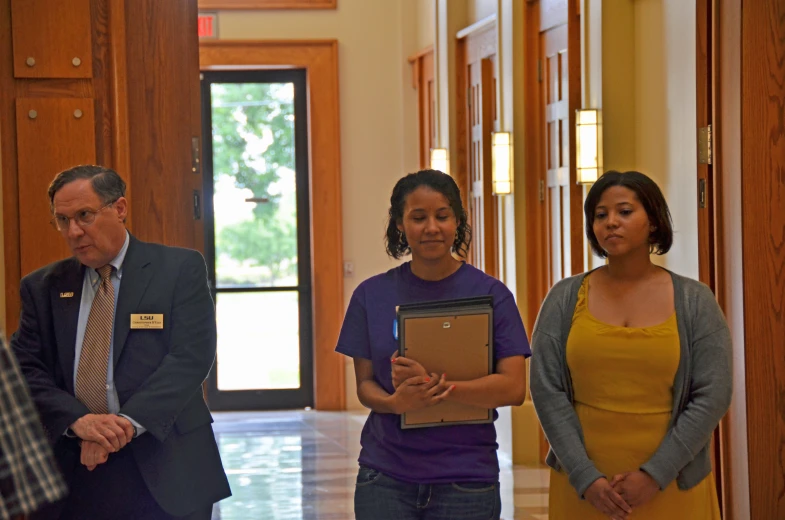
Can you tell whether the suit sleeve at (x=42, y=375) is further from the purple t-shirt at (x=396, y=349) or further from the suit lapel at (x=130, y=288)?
the purple t-shirt at (x=396, y=349)

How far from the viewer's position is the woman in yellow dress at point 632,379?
2.73 meters

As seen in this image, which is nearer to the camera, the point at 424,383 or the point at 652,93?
the point at 424,383

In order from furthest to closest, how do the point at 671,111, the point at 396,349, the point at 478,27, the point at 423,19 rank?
1. the point at 423,19
2. the point at 478,27
3. the point at 671,111
4. the point at 396,349

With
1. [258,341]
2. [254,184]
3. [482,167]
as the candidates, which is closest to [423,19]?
[254,184]

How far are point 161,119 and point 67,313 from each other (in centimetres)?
111

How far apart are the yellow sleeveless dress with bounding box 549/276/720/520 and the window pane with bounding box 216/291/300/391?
7339 millimetres

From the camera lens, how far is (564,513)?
2.86 m

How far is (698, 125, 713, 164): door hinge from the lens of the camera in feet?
13.8

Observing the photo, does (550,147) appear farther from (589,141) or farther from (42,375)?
(42,375)

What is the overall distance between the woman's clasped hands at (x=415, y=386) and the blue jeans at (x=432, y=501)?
0.19m

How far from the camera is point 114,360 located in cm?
282

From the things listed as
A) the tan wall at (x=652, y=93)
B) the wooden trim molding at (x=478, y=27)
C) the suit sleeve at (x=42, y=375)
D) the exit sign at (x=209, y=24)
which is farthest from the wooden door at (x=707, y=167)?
the exit sign at (x=209, y=24)

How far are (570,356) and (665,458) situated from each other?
13.7 inches

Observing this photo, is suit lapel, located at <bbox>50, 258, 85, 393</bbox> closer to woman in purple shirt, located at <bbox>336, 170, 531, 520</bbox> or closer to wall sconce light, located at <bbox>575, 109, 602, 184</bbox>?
woman in purple shirt, located at <bbox>336, 170, 531, 520</bbox>
